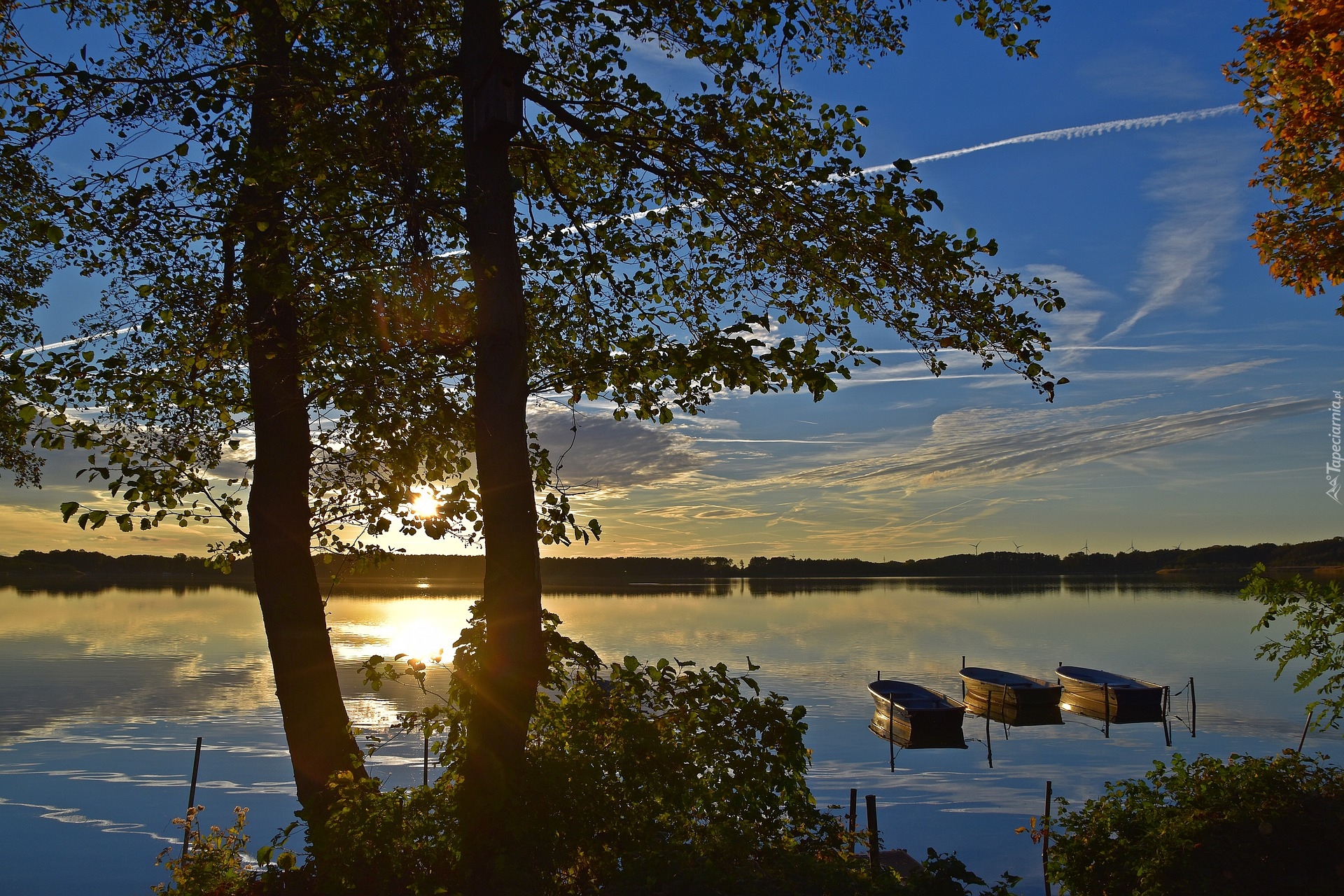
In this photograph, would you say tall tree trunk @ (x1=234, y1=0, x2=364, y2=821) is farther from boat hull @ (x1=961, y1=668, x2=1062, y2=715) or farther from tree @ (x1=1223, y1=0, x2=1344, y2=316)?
boat hull @ (x1=961, y1=668, x2=1062, y2=715)

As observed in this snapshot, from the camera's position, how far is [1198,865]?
8.05m

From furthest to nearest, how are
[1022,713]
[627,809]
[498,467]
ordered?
[1022,713] → [498,467] → [627,809]

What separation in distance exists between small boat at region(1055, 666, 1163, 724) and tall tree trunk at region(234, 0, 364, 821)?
3763cm

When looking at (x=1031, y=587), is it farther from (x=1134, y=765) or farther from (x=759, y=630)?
(x=1134, y=765)

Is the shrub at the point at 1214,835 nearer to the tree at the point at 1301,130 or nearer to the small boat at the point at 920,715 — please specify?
the tree at the point at 1301,130

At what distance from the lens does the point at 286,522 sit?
29.0 ft

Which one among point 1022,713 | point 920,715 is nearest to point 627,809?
point 920,715

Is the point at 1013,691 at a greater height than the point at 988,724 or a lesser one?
greater

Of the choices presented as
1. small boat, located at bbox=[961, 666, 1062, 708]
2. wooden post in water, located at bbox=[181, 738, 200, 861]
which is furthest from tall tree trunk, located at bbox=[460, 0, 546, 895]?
small boat, located at bbox=[961, 666, 1062, 708]

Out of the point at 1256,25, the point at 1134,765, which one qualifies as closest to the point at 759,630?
the point at 1134,765

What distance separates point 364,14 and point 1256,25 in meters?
11.8

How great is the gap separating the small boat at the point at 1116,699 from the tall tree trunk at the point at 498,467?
38.0 meters

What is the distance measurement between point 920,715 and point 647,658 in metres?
22.2

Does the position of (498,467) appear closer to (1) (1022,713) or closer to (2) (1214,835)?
(2) (1214,835)
